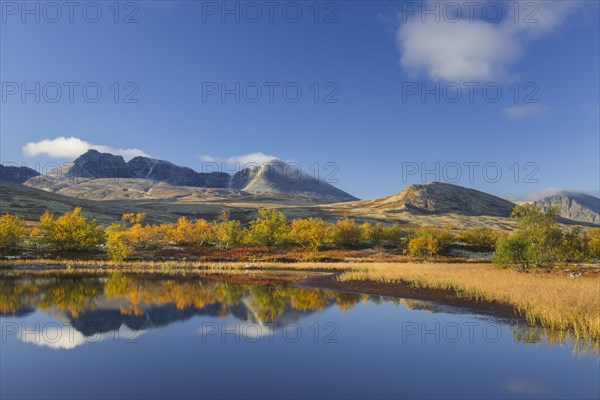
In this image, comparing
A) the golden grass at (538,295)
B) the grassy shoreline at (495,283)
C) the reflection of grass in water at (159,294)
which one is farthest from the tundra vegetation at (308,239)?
the reflection of grass in water at (159,294)

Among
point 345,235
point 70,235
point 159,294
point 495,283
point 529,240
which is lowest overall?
point 159,294

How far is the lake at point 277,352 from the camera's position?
52.5 feet

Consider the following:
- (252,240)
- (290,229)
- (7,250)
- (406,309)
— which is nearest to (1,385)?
(406,309)

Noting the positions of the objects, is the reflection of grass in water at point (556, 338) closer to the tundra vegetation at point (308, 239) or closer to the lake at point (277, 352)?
the lake at point (277, 352)

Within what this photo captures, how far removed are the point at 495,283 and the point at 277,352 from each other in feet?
89.7

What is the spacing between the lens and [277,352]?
20828 mm

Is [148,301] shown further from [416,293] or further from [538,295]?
[538,295]

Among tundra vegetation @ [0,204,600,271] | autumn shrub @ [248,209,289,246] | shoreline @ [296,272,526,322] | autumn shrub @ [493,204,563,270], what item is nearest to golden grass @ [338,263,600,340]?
shoreline @ [296,272,526,322]

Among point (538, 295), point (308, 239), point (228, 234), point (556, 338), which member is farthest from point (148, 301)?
point (308, 239)

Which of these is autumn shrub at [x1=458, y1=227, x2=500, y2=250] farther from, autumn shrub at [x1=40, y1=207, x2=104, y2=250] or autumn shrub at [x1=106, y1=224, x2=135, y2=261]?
autumn shrub at [x1=40, y1=207, x2=104, y2=250]

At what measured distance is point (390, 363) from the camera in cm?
1931

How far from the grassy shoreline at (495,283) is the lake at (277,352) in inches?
98.3

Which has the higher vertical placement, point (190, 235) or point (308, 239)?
point (190, 235)

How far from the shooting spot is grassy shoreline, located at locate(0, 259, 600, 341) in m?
25.3
